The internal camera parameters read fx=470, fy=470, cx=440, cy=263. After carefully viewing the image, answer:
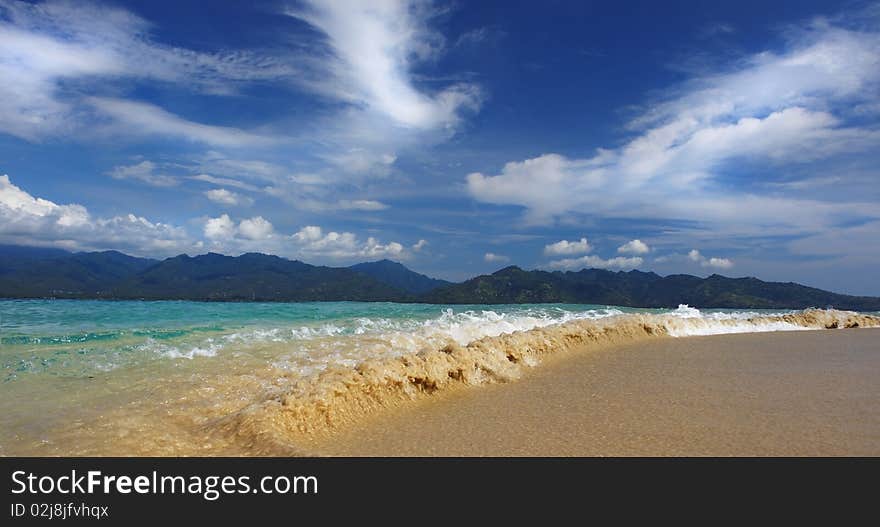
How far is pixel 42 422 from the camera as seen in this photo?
4.51m

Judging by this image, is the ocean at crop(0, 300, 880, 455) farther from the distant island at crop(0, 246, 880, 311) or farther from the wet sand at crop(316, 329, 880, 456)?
the distant island at crop(0, 246, 880, 311)

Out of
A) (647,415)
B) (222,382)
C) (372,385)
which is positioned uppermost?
(372,385)

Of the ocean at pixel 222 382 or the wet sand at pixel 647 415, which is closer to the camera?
the wet sand at pixel 647 415

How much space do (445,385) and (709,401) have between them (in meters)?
2.70

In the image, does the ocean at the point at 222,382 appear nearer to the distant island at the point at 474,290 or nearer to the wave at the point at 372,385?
the wave at the point at 372,385

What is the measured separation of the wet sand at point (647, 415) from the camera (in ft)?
11.2

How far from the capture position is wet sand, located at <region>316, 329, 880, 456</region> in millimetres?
3414

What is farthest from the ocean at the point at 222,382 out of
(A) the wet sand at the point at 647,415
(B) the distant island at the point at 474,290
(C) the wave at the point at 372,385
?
(B) the distant island at the point at 474,290

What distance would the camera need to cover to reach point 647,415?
4.20 meters

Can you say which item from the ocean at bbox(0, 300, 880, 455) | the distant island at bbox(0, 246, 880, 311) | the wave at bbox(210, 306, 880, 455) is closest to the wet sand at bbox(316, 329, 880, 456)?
the wave at bbox(210, 306, 880, 455)
